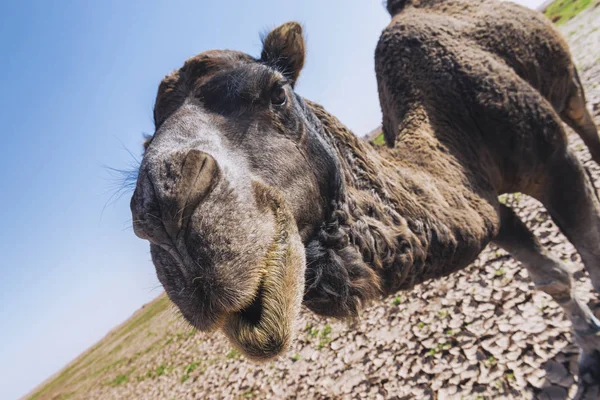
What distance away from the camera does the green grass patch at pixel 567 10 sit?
21.4 meters

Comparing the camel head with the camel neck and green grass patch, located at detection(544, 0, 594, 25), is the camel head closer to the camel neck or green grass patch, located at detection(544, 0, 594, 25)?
the camel neck

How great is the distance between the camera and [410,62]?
4.20 meters

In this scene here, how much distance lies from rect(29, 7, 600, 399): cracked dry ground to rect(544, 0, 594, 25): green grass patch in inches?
639

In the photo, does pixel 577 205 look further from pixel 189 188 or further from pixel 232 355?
pixel 232 355

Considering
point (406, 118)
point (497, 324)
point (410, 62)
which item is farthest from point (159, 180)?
point (497, 324)

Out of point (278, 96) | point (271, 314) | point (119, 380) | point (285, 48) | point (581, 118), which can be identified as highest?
point (285, 48)

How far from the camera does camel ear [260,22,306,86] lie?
2.76m

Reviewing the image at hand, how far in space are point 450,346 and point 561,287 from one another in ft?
5.29

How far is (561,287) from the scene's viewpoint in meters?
3.86

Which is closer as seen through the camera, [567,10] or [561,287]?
[561,287]

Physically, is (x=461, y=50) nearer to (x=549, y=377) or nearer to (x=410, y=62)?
(x=410, y=62)

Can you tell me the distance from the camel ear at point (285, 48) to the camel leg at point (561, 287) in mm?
2677

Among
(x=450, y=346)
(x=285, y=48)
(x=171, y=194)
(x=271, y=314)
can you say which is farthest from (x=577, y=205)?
(x=171, y=194)

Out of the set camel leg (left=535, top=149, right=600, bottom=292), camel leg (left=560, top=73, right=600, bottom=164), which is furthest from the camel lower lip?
camel leg (left=560, top=73, right=600, bottom=164)
